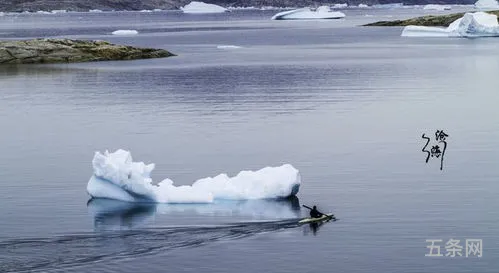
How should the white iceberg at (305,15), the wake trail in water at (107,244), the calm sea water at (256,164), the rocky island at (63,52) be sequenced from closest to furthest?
the wake trail in water at (107,244) → the calm sea water at (256,164) → the rocky island at (63,52) → the white iceberg at (305,15)

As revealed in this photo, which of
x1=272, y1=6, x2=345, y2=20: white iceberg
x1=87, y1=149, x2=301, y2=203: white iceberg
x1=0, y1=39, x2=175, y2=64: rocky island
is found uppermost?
x1=87, y1=149, x2=301, y2=203: white iceberg

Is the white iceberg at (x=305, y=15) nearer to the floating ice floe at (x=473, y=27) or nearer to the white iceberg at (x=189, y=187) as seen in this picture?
the floating ice floe at (x=473, y=27)

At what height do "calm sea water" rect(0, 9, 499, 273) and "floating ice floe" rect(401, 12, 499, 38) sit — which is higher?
"calm sea water" rect(0, 9, 499, 273)

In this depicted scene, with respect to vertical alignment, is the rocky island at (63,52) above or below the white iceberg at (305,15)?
above

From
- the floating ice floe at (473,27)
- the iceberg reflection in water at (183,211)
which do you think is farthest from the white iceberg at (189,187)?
the floating ice floe at (473,27)

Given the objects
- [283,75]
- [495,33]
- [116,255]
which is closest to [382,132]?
[116,255]

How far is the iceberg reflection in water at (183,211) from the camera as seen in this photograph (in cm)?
2186

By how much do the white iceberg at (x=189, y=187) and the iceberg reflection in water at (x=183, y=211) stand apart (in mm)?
152

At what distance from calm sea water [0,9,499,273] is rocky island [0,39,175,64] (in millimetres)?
13230

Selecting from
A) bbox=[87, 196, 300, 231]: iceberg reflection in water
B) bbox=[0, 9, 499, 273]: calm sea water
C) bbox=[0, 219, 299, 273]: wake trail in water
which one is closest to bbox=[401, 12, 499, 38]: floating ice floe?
bbox=[0, 9, 499, 273]: calm sea water

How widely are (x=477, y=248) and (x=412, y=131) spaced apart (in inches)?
599

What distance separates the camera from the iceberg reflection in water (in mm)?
21859

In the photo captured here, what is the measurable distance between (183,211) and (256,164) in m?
6.24

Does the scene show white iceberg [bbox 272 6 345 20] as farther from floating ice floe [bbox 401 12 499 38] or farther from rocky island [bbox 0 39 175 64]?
rocky island [bbox 0 39 175 64]
